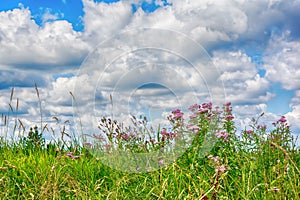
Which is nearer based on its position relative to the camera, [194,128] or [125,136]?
[194,128]

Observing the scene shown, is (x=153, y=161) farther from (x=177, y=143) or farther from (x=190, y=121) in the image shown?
(x=190, y=121)

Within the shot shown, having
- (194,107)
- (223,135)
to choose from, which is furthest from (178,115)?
(223,135)

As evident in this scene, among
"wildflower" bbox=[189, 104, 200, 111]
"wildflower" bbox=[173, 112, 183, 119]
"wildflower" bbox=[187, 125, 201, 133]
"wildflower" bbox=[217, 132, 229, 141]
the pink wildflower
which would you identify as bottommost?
"wildflower" bbox=[217, 132, 229, 141]

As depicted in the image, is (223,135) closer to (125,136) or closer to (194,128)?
(194,128)

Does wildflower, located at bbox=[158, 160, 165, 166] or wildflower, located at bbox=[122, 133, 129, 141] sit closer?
wildflower, located at bbox=[158, 160, 165, 166]

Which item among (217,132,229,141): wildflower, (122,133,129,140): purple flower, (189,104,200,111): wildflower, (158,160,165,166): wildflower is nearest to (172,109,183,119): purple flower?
(189,104,200,111): wildflower

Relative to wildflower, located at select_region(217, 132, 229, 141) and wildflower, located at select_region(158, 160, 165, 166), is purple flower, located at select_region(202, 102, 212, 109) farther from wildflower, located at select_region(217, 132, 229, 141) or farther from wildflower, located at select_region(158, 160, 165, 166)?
wildflower, located at select_region(158, 160, 165, 166)

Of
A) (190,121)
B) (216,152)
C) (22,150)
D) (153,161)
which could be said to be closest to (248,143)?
(216,152)

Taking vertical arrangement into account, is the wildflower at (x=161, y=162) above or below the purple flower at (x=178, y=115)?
below

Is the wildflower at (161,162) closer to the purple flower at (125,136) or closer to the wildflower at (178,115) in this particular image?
the wildflower at (178,115)

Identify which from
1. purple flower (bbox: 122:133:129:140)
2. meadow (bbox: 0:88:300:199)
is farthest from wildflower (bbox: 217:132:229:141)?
purple flower (bbox: 122:133:129:140)

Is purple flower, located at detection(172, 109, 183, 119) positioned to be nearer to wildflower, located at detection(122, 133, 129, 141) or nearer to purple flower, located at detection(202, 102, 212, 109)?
purple flower, located at detection(202, 102, 212, 109)

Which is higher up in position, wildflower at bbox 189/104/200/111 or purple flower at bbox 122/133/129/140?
wildflower at bbox 189/104/200/111

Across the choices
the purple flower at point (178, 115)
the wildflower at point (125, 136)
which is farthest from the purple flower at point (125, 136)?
the purple flower at point (178, 115)
